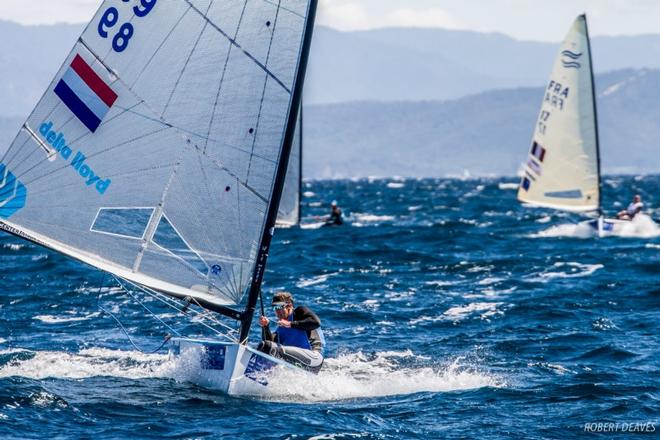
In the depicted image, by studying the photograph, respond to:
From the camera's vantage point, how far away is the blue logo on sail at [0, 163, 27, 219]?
1534 cm

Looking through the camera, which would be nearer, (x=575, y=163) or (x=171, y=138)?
(x=171, y=138)

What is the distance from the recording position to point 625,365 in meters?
18.9

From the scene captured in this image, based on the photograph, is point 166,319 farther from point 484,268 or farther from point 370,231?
point 370,231

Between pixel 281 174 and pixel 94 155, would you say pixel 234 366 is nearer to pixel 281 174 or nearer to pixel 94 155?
pixel 281 174

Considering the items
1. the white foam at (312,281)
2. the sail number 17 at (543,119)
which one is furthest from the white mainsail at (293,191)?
the sail number 17 at (543,119)

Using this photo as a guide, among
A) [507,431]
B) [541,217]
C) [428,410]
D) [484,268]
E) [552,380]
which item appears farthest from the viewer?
[541,217]

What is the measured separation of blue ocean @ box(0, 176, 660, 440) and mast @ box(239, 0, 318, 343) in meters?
1.20

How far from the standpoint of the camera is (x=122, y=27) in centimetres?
1564

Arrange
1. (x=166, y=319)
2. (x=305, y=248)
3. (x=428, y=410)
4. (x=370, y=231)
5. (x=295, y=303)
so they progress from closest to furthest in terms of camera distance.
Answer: (x=428, y=410)
(x=166, y=319)
(x=295, y=303)
(x=305, y=248)
(x=370, y=231)

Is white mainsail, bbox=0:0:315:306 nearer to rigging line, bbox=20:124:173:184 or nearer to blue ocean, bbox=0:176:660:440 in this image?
rigging line, bbox=20:124:173:184

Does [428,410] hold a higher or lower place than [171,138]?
lower

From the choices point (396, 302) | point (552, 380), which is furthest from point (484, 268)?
point (552, 380)

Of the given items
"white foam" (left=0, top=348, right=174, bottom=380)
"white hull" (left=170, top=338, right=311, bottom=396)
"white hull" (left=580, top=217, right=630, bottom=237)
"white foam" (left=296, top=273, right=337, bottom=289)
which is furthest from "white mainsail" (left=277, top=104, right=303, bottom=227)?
"white hull" (left=170, top=338, right=311, bottom=396)

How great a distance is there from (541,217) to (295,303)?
3478 centimetres
